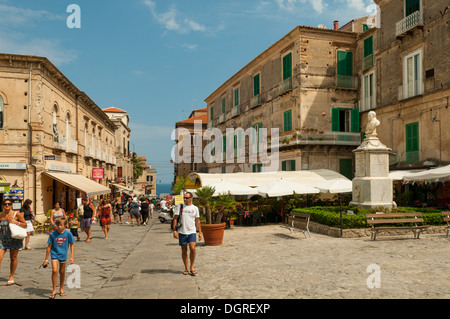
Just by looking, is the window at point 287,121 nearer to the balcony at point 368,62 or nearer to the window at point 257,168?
the window at point 257,168

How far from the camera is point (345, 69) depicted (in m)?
24.7

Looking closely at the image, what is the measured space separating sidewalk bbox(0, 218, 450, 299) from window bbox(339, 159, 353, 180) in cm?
1225

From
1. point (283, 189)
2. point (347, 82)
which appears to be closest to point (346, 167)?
point (347, 82)

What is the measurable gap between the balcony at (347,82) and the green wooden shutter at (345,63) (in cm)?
32

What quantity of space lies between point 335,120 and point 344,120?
946 millimetres

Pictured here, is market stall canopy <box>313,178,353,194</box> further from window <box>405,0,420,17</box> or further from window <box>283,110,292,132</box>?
window <box>405,0,420,17</box>

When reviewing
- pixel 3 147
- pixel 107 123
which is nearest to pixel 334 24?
pixel 107 123

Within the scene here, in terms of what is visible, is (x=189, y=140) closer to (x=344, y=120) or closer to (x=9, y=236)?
(x=344, y=120)

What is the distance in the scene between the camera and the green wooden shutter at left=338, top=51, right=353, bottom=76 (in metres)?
24.6

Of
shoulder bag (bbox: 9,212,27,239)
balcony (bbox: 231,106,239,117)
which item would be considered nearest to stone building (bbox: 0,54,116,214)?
shoulder bag (bbox: 9,212,27,239)

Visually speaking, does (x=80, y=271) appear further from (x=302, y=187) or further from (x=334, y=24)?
(x=334, y=24)

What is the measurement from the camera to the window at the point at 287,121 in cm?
2488

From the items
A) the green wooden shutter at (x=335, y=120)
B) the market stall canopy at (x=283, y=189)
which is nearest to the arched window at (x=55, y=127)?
the market stall canopy at (x=283, y=189)
